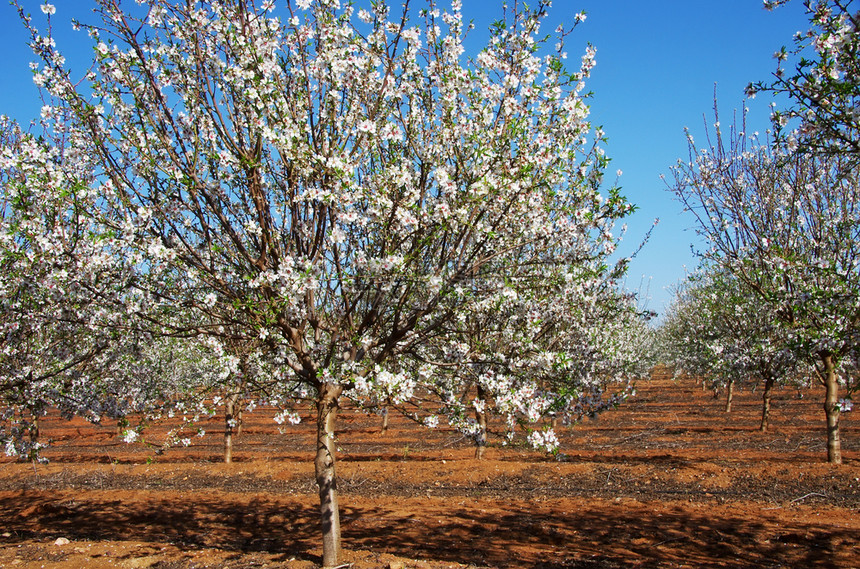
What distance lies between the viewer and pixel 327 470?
24.0 feet

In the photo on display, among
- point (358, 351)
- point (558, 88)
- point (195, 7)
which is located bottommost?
point (358, 351)

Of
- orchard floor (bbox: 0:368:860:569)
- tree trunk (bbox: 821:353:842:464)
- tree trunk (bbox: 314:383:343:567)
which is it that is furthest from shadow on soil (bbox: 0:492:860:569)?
tree trunk (bbox: 821:353:842:464)

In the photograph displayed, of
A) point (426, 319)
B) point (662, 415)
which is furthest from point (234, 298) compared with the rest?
point (662, 415)

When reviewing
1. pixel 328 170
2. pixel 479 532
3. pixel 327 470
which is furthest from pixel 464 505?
pixel 328 170

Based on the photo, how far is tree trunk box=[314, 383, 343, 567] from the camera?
7269 mm

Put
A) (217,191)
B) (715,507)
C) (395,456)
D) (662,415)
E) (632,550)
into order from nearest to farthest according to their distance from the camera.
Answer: (217,191) → (632,550) → (715,507) → (395,456) → (662,415)

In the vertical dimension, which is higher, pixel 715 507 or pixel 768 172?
pixel 768 172

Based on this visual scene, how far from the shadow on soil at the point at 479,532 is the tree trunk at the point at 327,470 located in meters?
1.17

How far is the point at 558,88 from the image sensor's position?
6.59m

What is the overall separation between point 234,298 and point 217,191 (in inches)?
48.9

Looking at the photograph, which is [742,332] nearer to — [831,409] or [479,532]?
[831,409]

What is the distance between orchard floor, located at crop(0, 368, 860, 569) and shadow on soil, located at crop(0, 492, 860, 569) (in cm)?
5

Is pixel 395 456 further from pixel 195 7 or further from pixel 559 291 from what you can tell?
pixel 195 7

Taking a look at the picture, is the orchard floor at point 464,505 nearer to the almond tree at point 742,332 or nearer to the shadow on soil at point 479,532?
the shadow on soil at point 479,532
